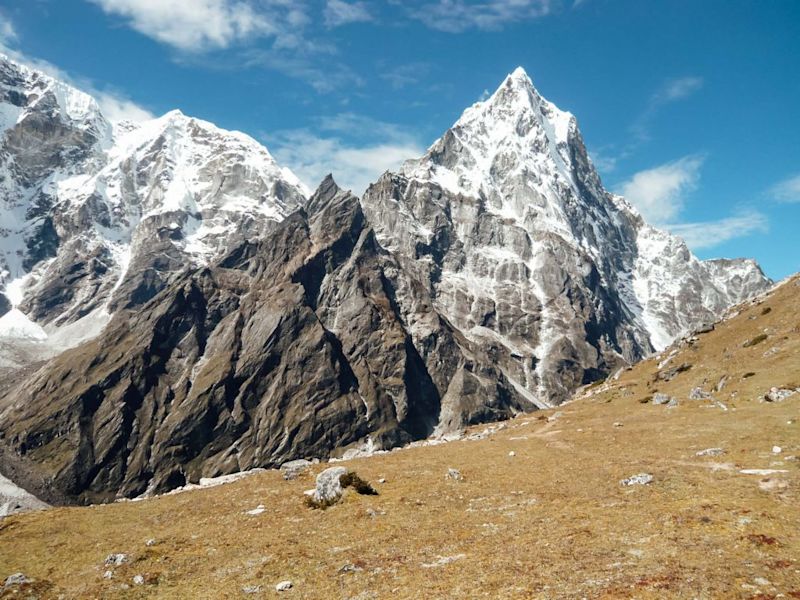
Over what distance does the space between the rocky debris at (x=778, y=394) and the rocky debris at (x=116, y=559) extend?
4456 cm

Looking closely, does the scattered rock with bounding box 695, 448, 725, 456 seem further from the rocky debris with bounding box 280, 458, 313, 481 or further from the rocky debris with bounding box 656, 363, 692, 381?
the rocky debris with bounding box 656, 363, 692, 381

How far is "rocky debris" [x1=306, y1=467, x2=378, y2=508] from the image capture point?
27938 millimetres

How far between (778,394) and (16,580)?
1937 inches

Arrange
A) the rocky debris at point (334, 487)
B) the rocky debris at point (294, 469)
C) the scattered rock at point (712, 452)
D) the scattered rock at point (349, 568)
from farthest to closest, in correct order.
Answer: the rocky debris at point (294, 469) → the scattered rock at point (712, 452) → the rocky debris at point (334, 487) → the scattered rock at point (349, 568)

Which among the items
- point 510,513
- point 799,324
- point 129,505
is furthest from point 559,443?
point 799,324

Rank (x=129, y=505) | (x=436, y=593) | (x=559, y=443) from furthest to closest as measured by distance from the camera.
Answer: (x=559, y=443) → (x=129, y=505) → (x=436, y=593)

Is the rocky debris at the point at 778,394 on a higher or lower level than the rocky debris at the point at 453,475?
higher

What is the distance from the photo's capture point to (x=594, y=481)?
2777cm

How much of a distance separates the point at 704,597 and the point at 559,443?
27.3 metres

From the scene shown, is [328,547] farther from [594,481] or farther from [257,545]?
[594,481]

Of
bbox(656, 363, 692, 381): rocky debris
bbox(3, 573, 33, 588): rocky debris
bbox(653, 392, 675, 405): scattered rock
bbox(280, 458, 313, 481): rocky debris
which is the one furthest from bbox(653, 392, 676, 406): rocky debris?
bbox(3, 573, 33, 588): rocky debris

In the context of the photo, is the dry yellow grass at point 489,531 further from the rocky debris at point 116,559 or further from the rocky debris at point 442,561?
the rocky debris at point 116,559

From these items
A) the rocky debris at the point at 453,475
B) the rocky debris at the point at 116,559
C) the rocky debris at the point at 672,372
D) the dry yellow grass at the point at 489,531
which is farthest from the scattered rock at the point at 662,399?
the rocky debris at the point at 116,559

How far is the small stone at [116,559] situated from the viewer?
21852 millimetres
